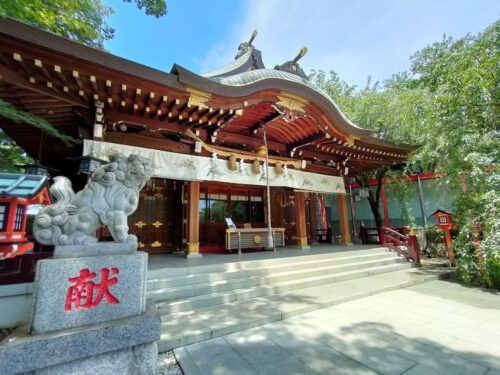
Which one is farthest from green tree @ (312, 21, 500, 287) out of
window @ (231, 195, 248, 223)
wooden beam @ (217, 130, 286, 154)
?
window @ (231, 195, 248, 223)

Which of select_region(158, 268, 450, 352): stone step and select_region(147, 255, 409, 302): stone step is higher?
select_region(147, 255, 409, 302): stone step

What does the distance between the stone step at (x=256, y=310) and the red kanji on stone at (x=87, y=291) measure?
2.85ft

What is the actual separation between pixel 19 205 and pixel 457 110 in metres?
8.04

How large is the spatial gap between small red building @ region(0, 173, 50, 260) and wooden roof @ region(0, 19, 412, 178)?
1.85 m

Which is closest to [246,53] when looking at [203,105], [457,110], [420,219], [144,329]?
[203,105]

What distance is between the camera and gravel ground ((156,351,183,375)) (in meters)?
2.08

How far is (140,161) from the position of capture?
2.42 meters

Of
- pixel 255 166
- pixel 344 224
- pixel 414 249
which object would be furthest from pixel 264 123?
pixel 414 249

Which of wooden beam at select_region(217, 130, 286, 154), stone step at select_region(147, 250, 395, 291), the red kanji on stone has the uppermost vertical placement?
wooden beam at select_region(217, 130, 286, 154)

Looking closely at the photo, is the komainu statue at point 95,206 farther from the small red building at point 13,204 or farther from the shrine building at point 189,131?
the shrine building at point 189,131

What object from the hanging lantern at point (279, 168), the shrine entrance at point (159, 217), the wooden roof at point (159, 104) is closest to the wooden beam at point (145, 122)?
the wooden roof at point (159, 104)

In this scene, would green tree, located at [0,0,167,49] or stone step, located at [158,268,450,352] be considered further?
green tree, located at [0,0,167,49]

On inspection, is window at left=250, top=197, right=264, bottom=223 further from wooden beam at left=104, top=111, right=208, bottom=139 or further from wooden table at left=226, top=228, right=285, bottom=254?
wooden beam at left=104, top=111, right=208, bottom=139

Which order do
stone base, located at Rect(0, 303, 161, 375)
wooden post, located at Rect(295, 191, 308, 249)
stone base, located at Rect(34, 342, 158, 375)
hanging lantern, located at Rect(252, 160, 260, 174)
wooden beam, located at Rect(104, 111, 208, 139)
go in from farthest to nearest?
1. wooden post, located at Rect(295, 191, 308, 249)
2. hanging lantern, located at Rect(252, 160, 260, 174)
3. wooden beam, located at Rect(104, 111, 208, 139)
4. stone base, located at Rect(34, 342, 158, 375)
5. stone base, located at Rect(0, 303, 161, 375)
